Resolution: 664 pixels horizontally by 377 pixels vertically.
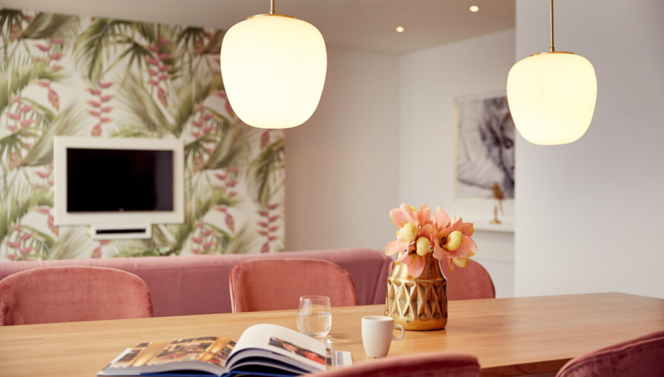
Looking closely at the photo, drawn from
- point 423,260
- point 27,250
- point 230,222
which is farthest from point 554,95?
point 27,250

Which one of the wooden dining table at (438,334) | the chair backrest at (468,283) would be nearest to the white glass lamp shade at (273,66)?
the wooden dining table at (438,334)

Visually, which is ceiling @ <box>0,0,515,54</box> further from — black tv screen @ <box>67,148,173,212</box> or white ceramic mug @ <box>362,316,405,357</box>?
white ceramic mug @ <box>362,316,405,357</box>

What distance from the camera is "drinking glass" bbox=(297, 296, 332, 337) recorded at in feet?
5.07

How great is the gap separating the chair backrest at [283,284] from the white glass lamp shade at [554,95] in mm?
834

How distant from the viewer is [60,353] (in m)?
1.39

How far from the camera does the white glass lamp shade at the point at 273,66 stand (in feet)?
4.52

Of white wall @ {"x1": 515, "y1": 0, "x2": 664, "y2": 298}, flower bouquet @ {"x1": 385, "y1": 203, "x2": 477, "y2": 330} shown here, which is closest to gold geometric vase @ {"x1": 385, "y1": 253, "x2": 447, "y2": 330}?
flower bouquet @ {"x1": 385, "y1": 203, "x2": 477, "y2": 330}

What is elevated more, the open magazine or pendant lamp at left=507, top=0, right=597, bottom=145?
pendant lamp at left=507, top=0, right=597, bottom=145

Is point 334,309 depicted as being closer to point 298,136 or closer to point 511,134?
point 511,134

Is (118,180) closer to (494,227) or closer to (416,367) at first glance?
(494,227)

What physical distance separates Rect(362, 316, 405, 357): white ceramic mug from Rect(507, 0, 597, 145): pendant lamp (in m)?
0.82

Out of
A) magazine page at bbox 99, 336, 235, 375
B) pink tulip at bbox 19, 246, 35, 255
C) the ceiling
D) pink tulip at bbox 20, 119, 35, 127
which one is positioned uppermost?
the ceiling

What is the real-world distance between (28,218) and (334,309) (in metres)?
4.16

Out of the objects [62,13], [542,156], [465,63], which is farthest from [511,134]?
[62,13]
